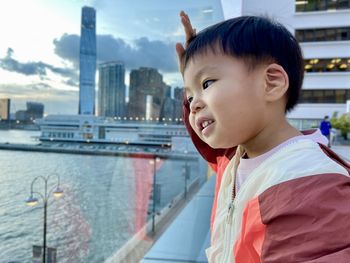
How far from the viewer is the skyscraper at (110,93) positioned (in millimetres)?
2553

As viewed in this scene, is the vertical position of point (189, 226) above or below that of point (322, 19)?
below

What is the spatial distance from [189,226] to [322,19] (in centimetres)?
1134

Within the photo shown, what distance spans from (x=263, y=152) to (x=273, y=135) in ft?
0.10

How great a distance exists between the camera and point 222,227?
1.44 ft

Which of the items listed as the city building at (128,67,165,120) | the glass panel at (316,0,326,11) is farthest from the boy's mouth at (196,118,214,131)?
the glass panel at (316,0,326,11)

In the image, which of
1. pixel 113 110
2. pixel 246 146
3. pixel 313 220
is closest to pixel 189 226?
pixel 113 110

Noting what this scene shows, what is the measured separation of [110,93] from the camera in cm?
261

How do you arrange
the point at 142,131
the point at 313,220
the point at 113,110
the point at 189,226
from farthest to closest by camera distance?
the point at 142,131 < the point at 113,110 < the point at 189,226 < the point at 313,220

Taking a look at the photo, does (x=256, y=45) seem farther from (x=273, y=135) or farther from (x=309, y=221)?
(x=309, y=221)

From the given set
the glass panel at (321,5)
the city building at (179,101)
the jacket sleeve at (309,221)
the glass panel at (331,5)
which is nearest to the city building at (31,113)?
the city building at (179,101)

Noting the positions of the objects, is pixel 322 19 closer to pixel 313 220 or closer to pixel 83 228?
pixel 83 228

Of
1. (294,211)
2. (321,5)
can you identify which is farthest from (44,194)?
(321,5)

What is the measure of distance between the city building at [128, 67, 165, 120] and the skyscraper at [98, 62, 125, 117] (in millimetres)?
218

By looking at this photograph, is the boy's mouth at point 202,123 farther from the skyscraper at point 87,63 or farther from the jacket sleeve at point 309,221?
the skyscraper at point 87,63
